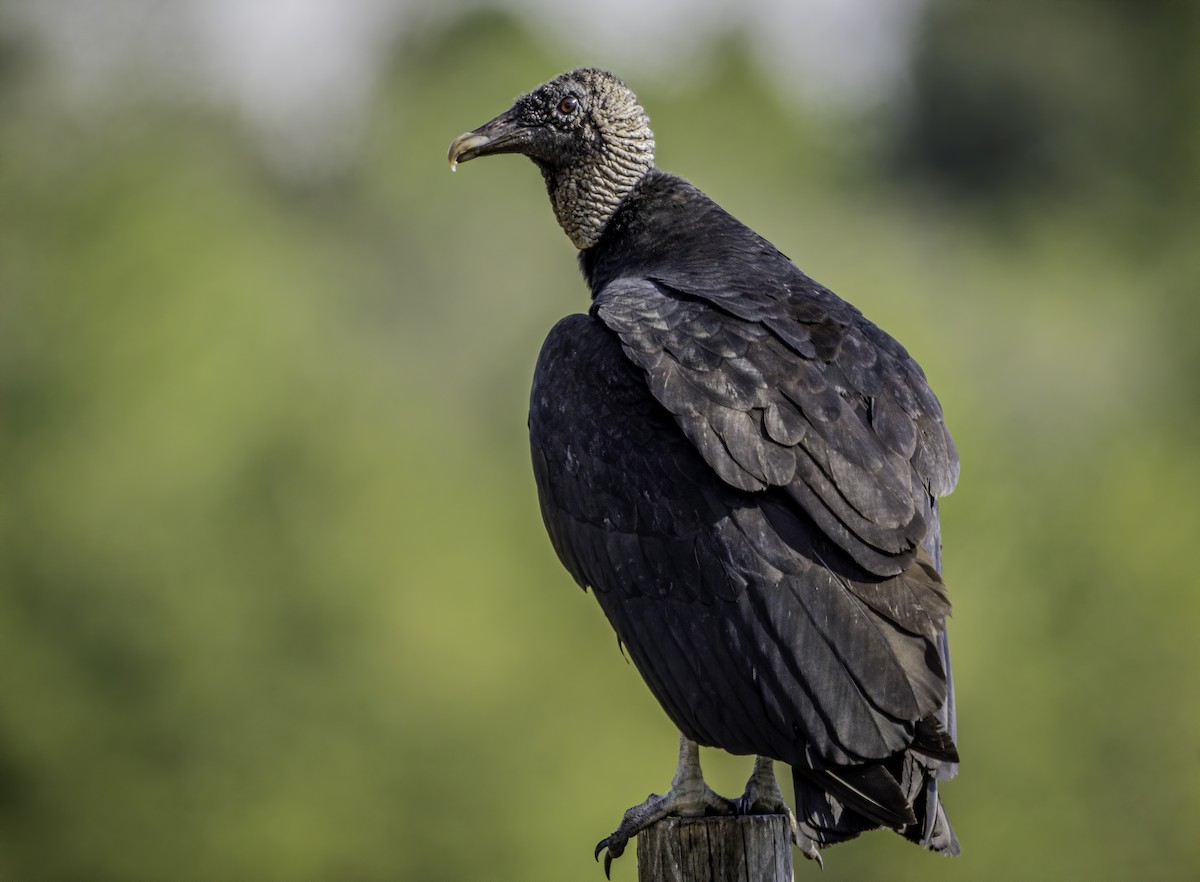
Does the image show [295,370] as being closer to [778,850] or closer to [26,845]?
[26,845]

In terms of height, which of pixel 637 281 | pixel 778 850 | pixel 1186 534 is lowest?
pixel 778 850

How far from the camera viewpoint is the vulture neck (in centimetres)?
548

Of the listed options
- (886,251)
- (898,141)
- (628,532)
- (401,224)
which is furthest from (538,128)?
(898,141)

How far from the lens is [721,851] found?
12.6 feet

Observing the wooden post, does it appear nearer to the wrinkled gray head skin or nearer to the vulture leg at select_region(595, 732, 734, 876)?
the vulture leg at select_region(595, 732, 734, 876)

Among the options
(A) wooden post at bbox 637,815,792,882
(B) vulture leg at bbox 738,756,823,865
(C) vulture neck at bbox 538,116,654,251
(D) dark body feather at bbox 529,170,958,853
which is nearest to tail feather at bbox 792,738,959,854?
(D) dark body feather at bbox 529,170,958,853

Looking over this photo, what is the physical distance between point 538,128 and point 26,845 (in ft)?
41.0

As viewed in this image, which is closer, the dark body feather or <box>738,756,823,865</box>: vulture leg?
the dark body feather

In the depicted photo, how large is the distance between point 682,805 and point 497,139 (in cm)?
261

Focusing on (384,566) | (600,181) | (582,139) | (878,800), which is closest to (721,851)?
(878,800)

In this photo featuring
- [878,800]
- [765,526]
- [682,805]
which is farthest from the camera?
[682,805]

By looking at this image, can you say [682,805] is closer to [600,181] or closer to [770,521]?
[770,521]

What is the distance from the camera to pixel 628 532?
4023 millimetres

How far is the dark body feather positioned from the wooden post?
0.24 metres
